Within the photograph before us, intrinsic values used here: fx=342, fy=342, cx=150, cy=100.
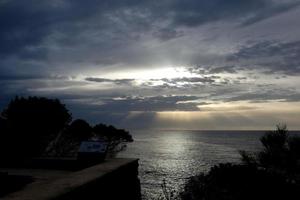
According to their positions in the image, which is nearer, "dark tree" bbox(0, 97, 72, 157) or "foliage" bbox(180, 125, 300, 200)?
"foliage" bbox(180, 125, 300, 200)

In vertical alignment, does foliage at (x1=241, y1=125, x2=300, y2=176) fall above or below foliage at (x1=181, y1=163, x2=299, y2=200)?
above

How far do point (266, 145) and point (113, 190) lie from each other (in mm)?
10625

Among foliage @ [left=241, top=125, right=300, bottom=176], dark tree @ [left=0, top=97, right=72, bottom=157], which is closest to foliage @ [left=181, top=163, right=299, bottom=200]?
foliage @ [left=241, top=125, right=300, bottom=176]

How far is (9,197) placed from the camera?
5.98m

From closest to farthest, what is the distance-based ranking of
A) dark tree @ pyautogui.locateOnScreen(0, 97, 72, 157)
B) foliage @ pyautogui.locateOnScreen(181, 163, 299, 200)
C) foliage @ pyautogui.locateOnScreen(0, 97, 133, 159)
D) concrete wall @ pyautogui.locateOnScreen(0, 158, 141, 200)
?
concrete wall @ pyautogui.locateOnScreen(0, 158, 141, 200), foliage @ pyautogui.locateOnScreen(181, 163, 299, 200), foliage @ pyautogui.locateOnScreen(0, 97, 133, 159), dark tree @ pyautogui.locateOnScreen(0, 97, 72, 157)

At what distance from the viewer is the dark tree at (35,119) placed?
31.3 m

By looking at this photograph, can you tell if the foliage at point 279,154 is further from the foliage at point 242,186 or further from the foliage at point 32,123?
the foliage at point 32,123

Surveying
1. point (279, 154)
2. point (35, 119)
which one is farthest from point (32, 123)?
point (279, 154)

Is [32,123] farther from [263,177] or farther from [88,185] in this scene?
[88,185]

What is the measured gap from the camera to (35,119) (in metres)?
33.4

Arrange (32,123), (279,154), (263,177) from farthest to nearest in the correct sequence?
1. (32,123)
2. (279,154)
3. (263,177)

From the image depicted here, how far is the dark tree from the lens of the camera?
31.3 metres

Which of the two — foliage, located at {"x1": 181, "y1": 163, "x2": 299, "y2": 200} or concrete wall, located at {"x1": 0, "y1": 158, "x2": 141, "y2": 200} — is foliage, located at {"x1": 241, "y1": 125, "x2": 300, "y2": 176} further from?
concrete wall, located at {"x1": 0, "y1": 158, "x2": 141, "y2": 200}

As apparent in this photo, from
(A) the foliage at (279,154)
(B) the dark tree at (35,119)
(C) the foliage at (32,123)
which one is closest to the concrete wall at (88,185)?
(A) the foliage at (279,154)
